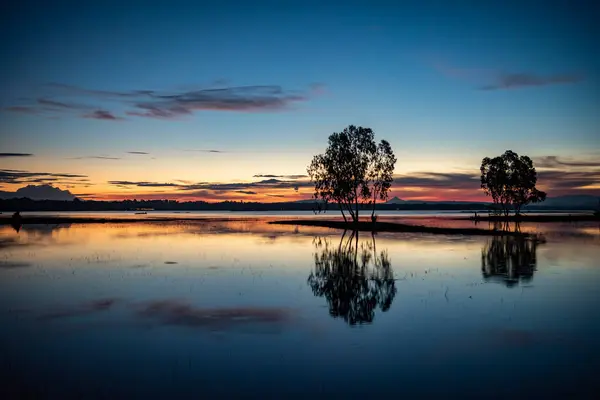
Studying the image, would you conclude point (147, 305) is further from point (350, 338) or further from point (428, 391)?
point (428, 391)

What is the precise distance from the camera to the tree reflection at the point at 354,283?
20.8 metres

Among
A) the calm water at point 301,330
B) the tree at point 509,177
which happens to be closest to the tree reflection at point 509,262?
the calm water at point 301,330

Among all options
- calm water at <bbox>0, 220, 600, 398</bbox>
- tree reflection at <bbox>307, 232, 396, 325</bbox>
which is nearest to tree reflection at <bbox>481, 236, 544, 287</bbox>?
calm water at <bbox>0, 220, 600, 398</bbox>

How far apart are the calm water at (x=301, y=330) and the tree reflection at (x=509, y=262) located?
Answer: 0.25 metres

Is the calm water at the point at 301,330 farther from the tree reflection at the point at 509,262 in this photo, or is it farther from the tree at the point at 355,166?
the tree at the point at 355,166

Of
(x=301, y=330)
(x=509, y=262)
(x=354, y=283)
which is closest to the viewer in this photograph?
(x=301, y=330)

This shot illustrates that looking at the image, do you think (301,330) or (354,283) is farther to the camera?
(354,283)

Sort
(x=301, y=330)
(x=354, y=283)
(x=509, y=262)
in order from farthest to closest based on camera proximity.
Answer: (x=509, y=262), (x=354, y=283), (x=301, y=330)

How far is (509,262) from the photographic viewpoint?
36.6 meters

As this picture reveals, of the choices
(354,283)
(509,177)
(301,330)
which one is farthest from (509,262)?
(509,177)

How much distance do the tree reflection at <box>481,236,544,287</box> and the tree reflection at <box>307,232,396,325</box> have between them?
6611mm

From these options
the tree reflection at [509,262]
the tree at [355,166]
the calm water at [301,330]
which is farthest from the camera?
the tree at [355,166]

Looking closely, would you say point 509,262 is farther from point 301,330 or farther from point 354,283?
point 301,330

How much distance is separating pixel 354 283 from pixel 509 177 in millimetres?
110351
